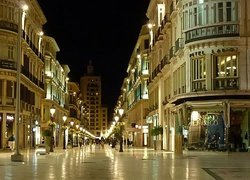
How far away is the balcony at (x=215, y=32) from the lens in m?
46.0

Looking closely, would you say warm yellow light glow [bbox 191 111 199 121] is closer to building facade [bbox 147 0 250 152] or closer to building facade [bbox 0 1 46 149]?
building facade [bbox 147 0 250 152]

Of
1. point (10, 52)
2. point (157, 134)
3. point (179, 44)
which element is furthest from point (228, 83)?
point (10, 52)

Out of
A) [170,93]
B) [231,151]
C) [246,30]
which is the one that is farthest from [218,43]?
[170,93]

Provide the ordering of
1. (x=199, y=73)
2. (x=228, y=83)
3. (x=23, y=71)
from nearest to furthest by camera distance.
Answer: (x=228, y=83) < (x=199, y=73) < (x=23, y=71)

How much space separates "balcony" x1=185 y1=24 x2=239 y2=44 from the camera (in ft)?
151

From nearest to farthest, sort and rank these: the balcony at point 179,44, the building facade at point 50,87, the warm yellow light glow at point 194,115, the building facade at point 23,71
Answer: the warm yellow light glow at point 194,115, the balcony at point 179,44, the building facade at point 23,71, the building facade at point 50,87

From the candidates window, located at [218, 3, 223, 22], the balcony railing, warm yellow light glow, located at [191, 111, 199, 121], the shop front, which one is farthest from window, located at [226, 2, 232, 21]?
warm yellow light glow, located at [191, 111, 199, 121]

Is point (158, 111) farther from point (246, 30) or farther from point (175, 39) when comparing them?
point (246, 30)

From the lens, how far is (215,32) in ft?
152

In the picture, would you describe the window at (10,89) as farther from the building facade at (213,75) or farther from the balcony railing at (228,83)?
the balcony railing at (228,83)

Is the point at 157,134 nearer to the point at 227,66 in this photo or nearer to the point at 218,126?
the point at 218,126

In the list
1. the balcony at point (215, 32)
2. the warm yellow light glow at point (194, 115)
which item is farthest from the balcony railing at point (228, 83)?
the warm yellow light glow at point (194, 115)

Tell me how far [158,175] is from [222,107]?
25272mm

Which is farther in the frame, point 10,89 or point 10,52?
point 10,52
